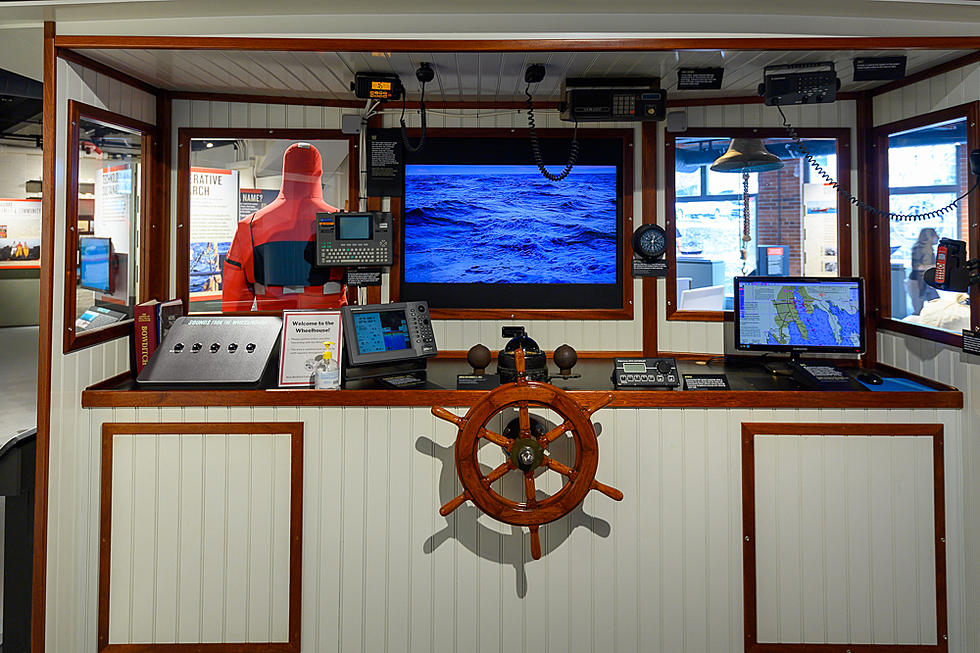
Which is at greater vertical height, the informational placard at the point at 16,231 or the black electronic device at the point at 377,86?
the black electronic device at the point at 377,86

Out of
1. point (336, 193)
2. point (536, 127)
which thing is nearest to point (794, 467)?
point (536, 127)

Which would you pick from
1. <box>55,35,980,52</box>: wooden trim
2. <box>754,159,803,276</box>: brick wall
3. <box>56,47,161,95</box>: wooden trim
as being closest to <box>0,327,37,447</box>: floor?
<box>56,47,161,95</box>: wooden trim

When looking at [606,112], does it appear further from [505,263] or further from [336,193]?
[336,193]

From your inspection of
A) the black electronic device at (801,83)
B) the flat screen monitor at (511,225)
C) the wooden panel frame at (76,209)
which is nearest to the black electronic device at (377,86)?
the flat screen monitor at (511,225)

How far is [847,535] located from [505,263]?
1685 mm

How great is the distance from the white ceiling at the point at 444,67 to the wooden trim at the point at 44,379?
14.1 inches

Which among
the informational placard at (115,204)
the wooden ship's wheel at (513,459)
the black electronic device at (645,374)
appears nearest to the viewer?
the wooden ship's wheel at (513,459)

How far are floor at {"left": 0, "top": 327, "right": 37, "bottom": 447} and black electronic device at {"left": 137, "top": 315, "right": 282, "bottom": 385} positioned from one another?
7.43ft

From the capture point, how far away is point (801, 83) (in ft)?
7.73

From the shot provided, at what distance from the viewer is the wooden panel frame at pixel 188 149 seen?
2809 millimetres

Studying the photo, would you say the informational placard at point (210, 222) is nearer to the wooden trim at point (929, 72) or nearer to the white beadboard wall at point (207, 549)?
the white beadboard wall at point (207, 549)

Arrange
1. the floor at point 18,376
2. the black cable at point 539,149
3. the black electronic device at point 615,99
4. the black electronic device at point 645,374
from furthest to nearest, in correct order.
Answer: the floor at point 18,376, the black cable at point 539,149, the black electronic device at point 615,99, the black electronic device at point 645,374

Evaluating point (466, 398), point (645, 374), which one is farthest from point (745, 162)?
point (466, 398)

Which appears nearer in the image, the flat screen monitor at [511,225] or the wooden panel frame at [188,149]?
the wooden panel frame at [188,149]
